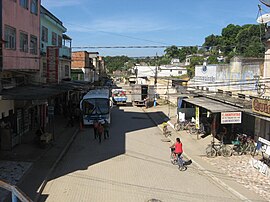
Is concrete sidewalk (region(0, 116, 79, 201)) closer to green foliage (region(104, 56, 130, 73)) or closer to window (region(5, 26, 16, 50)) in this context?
window (region(5, 26, 16, 50))

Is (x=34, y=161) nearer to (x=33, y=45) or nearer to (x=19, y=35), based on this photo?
(x=19, y=35)

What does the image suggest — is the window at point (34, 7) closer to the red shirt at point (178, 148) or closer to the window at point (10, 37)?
the window at point (10, 37)

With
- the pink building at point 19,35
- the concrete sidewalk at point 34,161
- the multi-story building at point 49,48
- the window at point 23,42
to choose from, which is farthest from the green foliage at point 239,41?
the concrete sidewalk at point 34,161

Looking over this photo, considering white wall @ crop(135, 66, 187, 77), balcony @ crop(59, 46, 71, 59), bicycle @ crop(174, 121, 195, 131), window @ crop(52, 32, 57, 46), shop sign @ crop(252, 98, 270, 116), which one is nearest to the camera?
shop sign @ crop(252, 98, 270, 116)

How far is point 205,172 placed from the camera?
47.5 ft

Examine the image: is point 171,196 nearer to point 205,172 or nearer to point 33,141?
point 205,172

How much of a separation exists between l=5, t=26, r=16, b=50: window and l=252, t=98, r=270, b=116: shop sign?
42.2 feet

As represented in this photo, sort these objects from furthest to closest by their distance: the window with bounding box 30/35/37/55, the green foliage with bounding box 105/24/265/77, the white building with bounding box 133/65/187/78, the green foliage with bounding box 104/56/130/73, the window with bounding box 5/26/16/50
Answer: the green foliage with bounding box 104/56/130/73 < the white building with bounding box 133/65/187/78 < the green foliage with bounding box 105/24/265/77 < the window with bounding box 30/35/37/55 < the window with bounding box 5/26/16/50

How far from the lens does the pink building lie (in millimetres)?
16750

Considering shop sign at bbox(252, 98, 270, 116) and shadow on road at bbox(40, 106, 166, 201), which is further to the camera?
shadow on road at bbox(40, 106, 166, 201)

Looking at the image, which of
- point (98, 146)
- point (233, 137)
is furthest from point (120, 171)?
point (233, 137)

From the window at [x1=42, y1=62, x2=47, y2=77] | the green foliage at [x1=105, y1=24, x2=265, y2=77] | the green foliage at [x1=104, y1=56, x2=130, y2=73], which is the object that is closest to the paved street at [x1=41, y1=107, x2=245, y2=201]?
the window at [x1=42, y1=62, x2=47, y2=77]

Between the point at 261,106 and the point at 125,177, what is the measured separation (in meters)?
6.94

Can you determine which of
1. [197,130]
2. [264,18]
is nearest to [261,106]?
[264,18]
